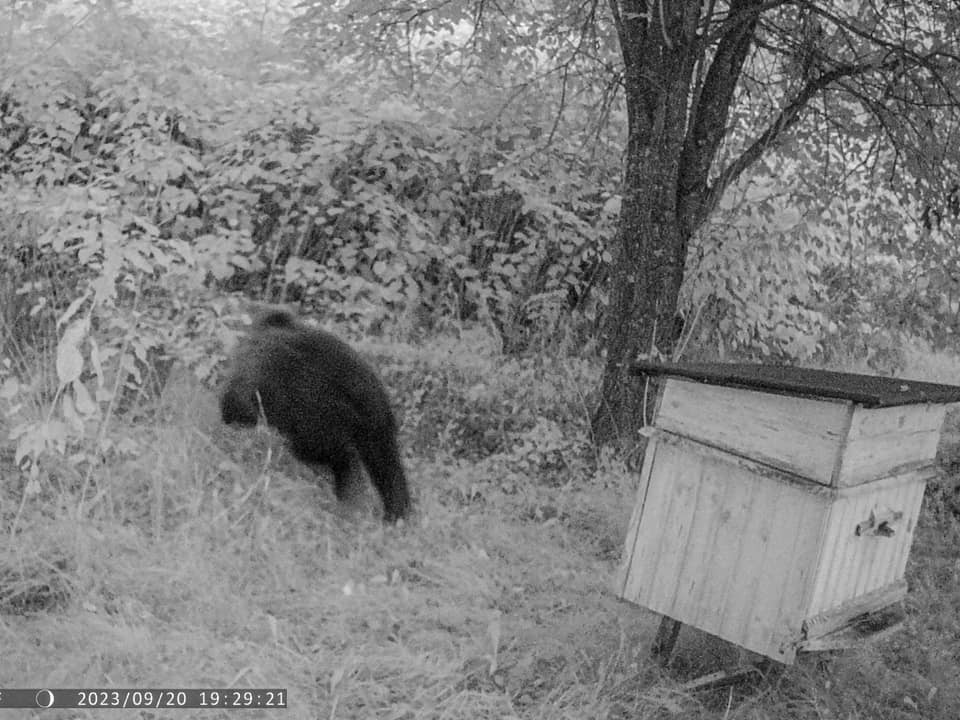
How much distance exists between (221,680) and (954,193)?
5061 mm

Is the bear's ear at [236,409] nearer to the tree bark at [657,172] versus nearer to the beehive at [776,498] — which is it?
the tree bark at [657,172]

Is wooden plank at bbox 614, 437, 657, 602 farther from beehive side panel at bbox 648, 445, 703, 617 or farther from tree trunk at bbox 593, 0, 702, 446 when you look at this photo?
tree trunk at bbox 593, 0, 702, 446

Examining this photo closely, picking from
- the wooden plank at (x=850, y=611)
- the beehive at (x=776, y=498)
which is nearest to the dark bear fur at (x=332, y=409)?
the beehive at (x=776, y=498)

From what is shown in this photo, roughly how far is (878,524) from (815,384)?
66 cm

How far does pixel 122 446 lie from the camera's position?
13.3 ft

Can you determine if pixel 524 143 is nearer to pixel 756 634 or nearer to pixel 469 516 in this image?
pixel 469 516

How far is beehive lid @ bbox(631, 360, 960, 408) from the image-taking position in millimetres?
2809

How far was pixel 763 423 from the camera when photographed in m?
3.04

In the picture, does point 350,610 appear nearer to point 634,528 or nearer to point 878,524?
point 634,528

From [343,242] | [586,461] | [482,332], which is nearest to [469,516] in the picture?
[586,461]

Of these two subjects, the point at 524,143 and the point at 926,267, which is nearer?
the point at 926,267

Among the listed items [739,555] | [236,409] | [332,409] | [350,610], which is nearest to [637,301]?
[332,409]

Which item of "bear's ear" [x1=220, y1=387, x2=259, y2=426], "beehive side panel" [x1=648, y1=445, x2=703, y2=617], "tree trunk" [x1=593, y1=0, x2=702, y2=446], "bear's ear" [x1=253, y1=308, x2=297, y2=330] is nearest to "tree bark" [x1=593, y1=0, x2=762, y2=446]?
"tree trunk" [x1=593, y1=0, x2=702, y2=446]

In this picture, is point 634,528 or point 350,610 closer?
point 634,528
